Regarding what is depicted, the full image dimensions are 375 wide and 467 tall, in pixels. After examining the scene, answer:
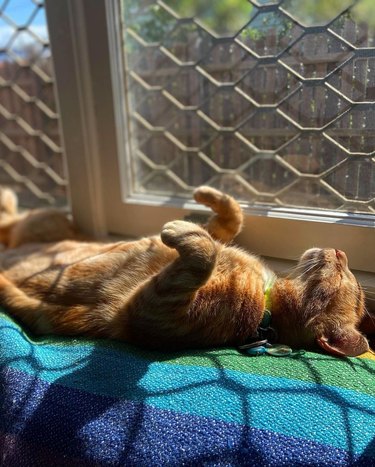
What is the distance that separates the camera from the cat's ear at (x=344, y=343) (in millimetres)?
1067

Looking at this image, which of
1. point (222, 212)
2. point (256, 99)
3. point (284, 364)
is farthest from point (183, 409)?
point (256, 99)

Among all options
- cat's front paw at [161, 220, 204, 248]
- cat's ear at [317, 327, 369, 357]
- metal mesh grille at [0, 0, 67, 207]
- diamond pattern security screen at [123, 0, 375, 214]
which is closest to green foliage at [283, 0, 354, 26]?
diamond pattern security screen at [123, 0, 375, 214]

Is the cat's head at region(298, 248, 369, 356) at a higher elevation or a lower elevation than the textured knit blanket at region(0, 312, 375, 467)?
higher

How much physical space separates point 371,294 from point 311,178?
38cm

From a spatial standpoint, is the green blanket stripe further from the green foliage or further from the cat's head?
the green foliage

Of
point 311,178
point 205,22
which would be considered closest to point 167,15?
point 205,22

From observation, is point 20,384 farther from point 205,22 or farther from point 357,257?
point 205,22

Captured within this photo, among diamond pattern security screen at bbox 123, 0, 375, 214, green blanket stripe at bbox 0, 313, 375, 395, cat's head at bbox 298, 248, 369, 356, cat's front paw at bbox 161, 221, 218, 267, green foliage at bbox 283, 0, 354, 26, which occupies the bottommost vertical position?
green blanket stripe at bbox 0, 313, 375, 395

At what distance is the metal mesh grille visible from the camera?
5.61 ft

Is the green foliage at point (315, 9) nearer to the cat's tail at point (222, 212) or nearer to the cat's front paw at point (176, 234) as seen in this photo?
the cat's tail at point (222, 212)

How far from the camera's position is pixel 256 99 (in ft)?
4.35

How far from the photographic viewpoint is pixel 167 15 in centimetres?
138

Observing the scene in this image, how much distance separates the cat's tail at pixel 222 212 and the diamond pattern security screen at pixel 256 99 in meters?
0.11

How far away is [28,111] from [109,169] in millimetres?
557
